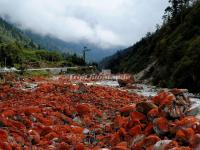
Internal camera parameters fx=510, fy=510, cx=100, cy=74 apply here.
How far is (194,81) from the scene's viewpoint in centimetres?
7062

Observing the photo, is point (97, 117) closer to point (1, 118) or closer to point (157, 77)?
point (1, 118)

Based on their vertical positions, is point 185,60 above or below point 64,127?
above

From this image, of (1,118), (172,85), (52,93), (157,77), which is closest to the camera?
(1,118)

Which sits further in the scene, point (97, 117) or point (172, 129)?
point (97, 117)

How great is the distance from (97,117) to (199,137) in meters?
13.2

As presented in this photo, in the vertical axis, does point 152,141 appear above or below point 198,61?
below

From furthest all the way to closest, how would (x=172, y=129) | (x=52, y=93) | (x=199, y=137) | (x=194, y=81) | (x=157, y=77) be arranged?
(x=157, y=77) < (x=194, y=81) < (x=52, y=93) < (x=172, y=129) < (x=199, y=137)

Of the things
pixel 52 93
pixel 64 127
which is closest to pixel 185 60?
pixel 52 93

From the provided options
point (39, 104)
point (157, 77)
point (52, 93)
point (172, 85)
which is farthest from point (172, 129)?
point (157, 77)

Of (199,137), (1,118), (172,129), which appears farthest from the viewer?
(1,118)

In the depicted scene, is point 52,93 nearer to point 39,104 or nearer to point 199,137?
point 39,104

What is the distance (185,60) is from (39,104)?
153 feet

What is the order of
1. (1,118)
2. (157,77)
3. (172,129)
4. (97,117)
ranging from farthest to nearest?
(157,77), (97,117), (1,118), (172,129)

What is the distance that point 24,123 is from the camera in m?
28.5
